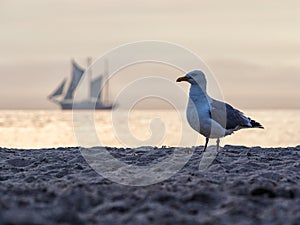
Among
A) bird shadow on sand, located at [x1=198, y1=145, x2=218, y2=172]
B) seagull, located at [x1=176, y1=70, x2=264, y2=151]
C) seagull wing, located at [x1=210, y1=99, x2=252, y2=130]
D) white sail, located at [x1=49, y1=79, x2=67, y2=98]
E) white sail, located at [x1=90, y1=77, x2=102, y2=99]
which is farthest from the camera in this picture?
white sail, located at [x1=90, y1=77, x2=102, y2=99]

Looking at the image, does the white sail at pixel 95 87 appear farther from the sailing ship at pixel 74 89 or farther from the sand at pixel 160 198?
the sand at pixel 160 198

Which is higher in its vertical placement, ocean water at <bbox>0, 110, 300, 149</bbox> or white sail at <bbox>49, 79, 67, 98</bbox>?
white sail at <bbox>49, 79, 67, 98</bbox>

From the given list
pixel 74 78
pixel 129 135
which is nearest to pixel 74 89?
pixel 74 78

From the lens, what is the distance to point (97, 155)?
10148 mm

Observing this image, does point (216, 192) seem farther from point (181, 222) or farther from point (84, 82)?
point (84, 82)

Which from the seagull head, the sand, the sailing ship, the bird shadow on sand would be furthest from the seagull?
the sailing ship

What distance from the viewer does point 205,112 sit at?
365 inches

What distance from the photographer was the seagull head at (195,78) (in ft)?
31.4

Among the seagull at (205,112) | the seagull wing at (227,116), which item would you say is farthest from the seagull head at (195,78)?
the seagull wing at (227,116)

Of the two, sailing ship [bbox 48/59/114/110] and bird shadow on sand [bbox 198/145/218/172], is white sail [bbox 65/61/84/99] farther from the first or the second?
bird shadow on sand [bbox 198/145/218/172]

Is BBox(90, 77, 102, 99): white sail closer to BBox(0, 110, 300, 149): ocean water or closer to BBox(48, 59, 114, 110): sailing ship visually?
BBox(48, 59, 114, 110): sailing ship

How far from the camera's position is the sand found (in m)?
5.32

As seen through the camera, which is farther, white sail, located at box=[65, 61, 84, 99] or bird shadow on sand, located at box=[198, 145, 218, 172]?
white sail, located at box=[65, 61, 84, 99]

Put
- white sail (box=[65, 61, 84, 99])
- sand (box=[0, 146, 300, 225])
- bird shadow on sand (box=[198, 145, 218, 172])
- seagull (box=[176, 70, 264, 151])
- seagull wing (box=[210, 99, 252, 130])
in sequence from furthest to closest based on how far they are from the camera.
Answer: white sail (box=[65, 61, 84, 99]) < seagull wing (box=[210, 99, 252, 130]) < seagull (box=[176, 70, 264, 151]) < bird shadow on sand (box=[198, 145, 218, 172]) < sand (box=[0, 146, 300, 225])
